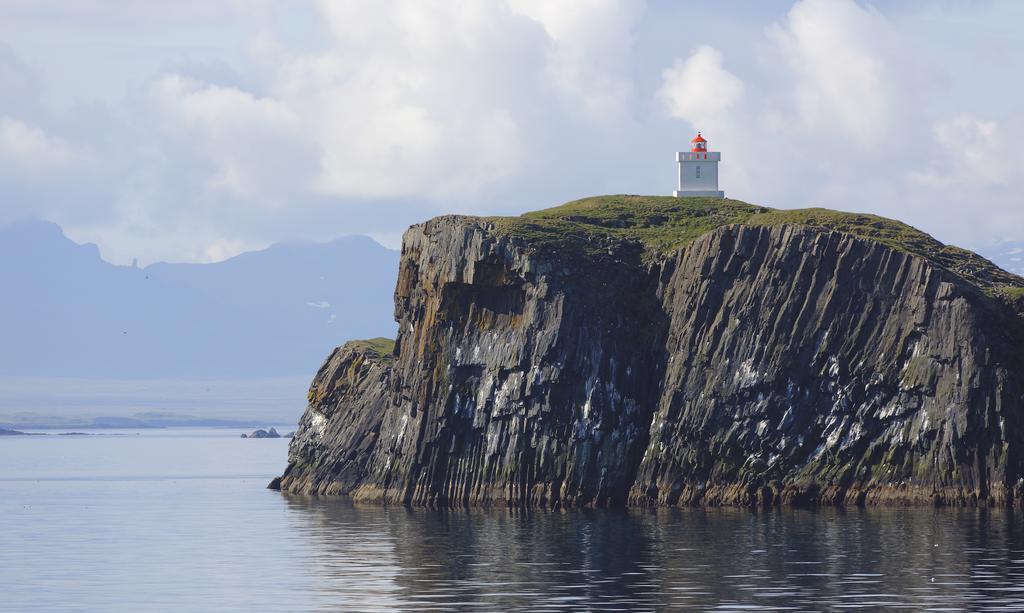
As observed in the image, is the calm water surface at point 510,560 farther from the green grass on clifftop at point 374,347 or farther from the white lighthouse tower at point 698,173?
the white lighthouse tower at point 698,173

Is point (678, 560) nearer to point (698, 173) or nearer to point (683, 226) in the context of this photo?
point (683, 226)

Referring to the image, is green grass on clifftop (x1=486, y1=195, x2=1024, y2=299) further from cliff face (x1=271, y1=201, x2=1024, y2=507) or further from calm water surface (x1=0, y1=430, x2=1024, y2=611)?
calm water surface (x1=0, y1=430, x2=1024, y2=611)

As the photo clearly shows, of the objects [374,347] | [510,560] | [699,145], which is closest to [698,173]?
[699,145]

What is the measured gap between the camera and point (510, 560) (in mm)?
81625

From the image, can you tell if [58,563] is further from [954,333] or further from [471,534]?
[954,333]

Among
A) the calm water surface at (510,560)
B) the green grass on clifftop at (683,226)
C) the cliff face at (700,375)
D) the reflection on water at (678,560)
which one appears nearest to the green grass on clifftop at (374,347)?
the cliff face at (700,375)

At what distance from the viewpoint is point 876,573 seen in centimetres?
7219

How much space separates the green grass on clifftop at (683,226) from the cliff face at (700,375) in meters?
0.96

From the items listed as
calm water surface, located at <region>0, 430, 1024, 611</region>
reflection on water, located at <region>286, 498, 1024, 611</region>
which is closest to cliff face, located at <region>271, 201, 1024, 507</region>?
calm water surface, located at <region>0, 430, 1024, 611</region>

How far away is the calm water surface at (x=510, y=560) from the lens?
6588 cm

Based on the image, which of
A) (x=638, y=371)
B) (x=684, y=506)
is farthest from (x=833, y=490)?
(x=638, y=371)

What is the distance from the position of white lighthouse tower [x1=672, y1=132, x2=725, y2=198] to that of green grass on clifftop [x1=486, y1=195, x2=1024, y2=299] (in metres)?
6.83

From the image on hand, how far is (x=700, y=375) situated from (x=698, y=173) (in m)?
44.7

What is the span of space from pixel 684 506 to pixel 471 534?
28247 mm
